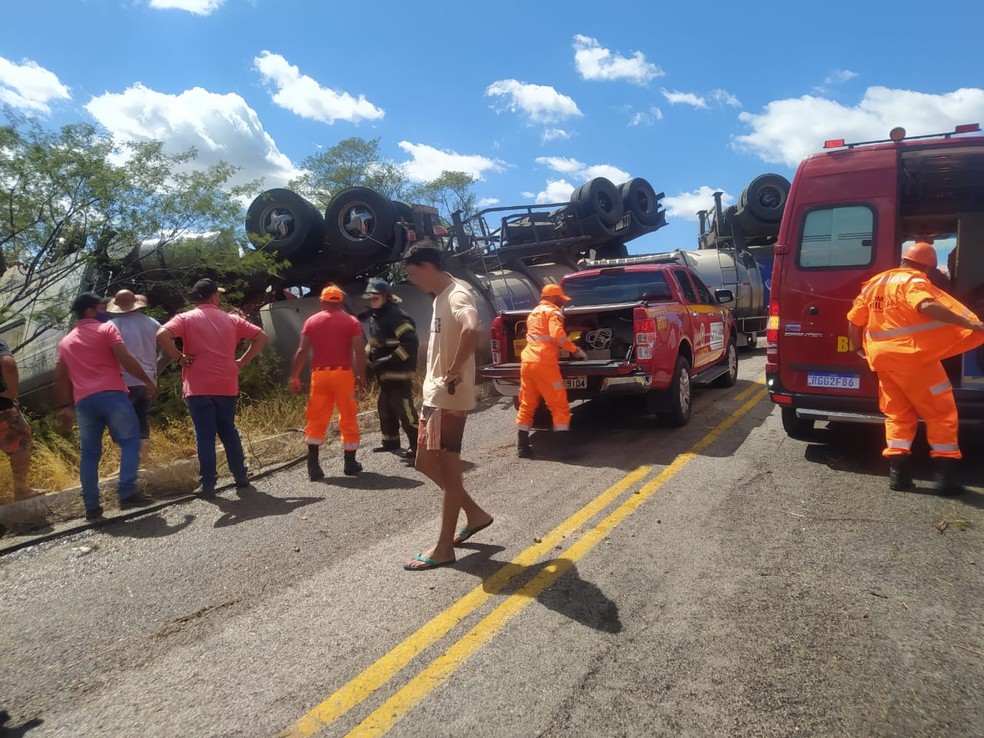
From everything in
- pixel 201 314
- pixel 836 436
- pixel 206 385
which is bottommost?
pixel 836 436

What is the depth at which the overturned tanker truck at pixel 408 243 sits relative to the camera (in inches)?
417

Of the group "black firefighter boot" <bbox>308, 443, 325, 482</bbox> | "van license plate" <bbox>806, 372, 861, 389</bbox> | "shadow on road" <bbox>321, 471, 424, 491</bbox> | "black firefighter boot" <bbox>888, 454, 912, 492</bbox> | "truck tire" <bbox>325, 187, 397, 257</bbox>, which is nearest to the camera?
"black firefighter boot" <bbox>888, 454, 912, 492</bbox>

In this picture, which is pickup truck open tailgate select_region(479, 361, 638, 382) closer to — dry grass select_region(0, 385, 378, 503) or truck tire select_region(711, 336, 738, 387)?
dry grass select_region(0, 385, 378, 503)

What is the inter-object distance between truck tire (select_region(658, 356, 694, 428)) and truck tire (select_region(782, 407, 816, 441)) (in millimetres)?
1221

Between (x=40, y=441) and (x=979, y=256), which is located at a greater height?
(x=979, y=256)

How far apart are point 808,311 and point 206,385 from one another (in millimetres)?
5148

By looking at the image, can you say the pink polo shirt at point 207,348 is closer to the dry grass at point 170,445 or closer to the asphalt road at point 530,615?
the asphalt road at point 530,615

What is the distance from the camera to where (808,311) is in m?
5.66

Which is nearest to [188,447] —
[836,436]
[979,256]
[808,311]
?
[808,311]

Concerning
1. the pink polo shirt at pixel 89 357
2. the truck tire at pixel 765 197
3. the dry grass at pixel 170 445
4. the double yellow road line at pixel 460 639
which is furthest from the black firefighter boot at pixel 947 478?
the truck tire at pixel 765 197

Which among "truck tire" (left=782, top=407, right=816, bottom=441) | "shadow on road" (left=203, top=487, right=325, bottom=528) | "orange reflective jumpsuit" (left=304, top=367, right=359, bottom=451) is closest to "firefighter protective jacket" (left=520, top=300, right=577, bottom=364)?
"orange reflective jumpsuit" (left=304, top=367, right=359, bottom=451)

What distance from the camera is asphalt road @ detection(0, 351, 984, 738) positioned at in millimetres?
2498

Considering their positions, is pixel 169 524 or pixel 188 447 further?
pixel 188 447

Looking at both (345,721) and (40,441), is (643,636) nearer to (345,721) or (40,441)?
(345,721)
